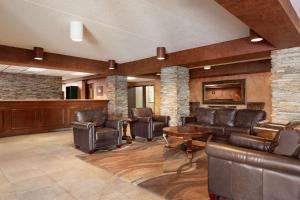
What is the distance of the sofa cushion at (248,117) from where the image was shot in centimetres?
452

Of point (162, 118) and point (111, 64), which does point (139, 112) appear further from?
point (111, 64)

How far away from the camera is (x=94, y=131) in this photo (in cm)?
423

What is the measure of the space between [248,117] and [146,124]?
2485mm

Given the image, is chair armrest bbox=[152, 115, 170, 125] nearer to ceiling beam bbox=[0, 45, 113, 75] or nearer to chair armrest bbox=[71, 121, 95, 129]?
chair armrest bbox=[71, 121, 95, 129]

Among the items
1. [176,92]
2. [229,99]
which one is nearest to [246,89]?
[229,99]

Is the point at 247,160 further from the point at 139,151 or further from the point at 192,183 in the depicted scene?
the point at 139,151

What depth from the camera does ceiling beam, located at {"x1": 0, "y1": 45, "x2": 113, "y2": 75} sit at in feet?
16.5

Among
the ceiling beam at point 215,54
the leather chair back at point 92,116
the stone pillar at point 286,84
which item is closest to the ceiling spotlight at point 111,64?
the ceiling beam at point 215,54

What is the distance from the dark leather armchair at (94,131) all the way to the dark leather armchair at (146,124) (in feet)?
2.83

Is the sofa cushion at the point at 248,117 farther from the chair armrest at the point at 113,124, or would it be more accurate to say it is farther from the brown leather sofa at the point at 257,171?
the chair armrest at the point at 113,124

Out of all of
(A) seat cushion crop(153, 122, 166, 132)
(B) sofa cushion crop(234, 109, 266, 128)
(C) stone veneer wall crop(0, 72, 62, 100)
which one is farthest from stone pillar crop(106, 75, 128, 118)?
(B) sofa cushion crop(234, 109, 266, 128)

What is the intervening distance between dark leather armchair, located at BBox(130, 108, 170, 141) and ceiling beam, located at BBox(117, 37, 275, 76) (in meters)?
1.57

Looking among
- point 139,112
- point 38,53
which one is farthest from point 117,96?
point 38,53

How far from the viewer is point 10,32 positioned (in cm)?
423
